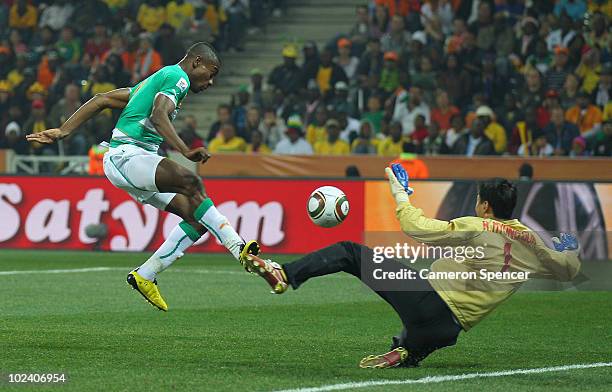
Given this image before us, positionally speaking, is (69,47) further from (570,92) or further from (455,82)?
(570,92)

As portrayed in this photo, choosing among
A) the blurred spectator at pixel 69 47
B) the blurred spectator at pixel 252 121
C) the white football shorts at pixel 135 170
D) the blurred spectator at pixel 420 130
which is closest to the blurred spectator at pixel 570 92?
the blurred spectator at pixel 420 130

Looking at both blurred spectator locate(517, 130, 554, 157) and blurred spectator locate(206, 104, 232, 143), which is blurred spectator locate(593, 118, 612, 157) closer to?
blurred spectator locate(517, 130, 554, 157)

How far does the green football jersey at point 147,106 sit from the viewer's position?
10.3 metres

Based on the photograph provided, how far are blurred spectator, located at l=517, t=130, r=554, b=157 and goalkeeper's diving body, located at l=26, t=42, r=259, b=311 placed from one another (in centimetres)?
1211

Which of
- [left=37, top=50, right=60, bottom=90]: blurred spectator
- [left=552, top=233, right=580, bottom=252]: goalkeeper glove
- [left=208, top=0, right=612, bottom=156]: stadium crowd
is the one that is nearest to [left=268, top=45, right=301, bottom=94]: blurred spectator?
[left=208, top=0, right=612, bottom=156]: stadium crowd

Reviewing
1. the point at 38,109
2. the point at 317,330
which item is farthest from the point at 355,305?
the point at 38,109

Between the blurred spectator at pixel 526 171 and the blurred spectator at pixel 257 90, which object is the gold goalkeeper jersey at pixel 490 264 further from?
the blurred spectator at pixel 257 90

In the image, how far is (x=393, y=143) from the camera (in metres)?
22.5

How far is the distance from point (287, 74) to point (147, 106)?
15.4 m

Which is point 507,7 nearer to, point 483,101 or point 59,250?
point 483,101

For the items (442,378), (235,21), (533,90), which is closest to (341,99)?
(533,90)

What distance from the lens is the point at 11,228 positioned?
2023cm

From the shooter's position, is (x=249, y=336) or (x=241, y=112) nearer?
(x=249, y=336)

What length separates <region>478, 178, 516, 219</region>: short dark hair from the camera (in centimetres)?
859
